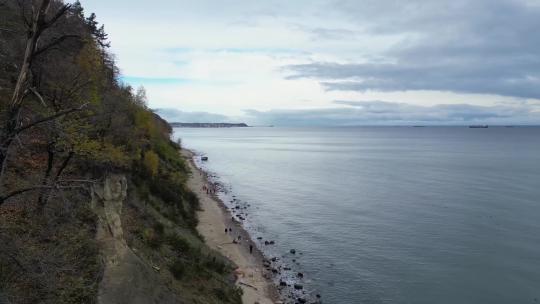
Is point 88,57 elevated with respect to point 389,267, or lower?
elevated

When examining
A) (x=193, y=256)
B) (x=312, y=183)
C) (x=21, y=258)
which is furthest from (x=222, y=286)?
(x=312, y=183)

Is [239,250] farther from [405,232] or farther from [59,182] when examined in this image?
[59,182]

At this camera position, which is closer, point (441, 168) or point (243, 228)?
point (243, 228)

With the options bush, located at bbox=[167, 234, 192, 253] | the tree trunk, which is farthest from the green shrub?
the tree trunk

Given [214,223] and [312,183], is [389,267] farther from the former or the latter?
[312,183]

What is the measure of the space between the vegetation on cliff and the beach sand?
2.31 metres

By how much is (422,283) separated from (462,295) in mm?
3225

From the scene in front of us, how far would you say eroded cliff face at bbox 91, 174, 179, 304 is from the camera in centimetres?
1434

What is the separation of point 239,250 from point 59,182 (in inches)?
1287

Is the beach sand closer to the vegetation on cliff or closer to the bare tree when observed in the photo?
the vegetation on cliff

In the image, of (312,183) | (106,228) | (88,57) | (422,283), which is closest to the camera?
(106,228)

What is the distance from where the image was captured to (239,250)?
39281mm

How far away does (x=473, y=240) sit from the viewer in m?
46.3

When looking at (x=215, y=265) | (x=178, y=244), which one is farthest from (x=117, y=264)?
(x=215, y=265)
